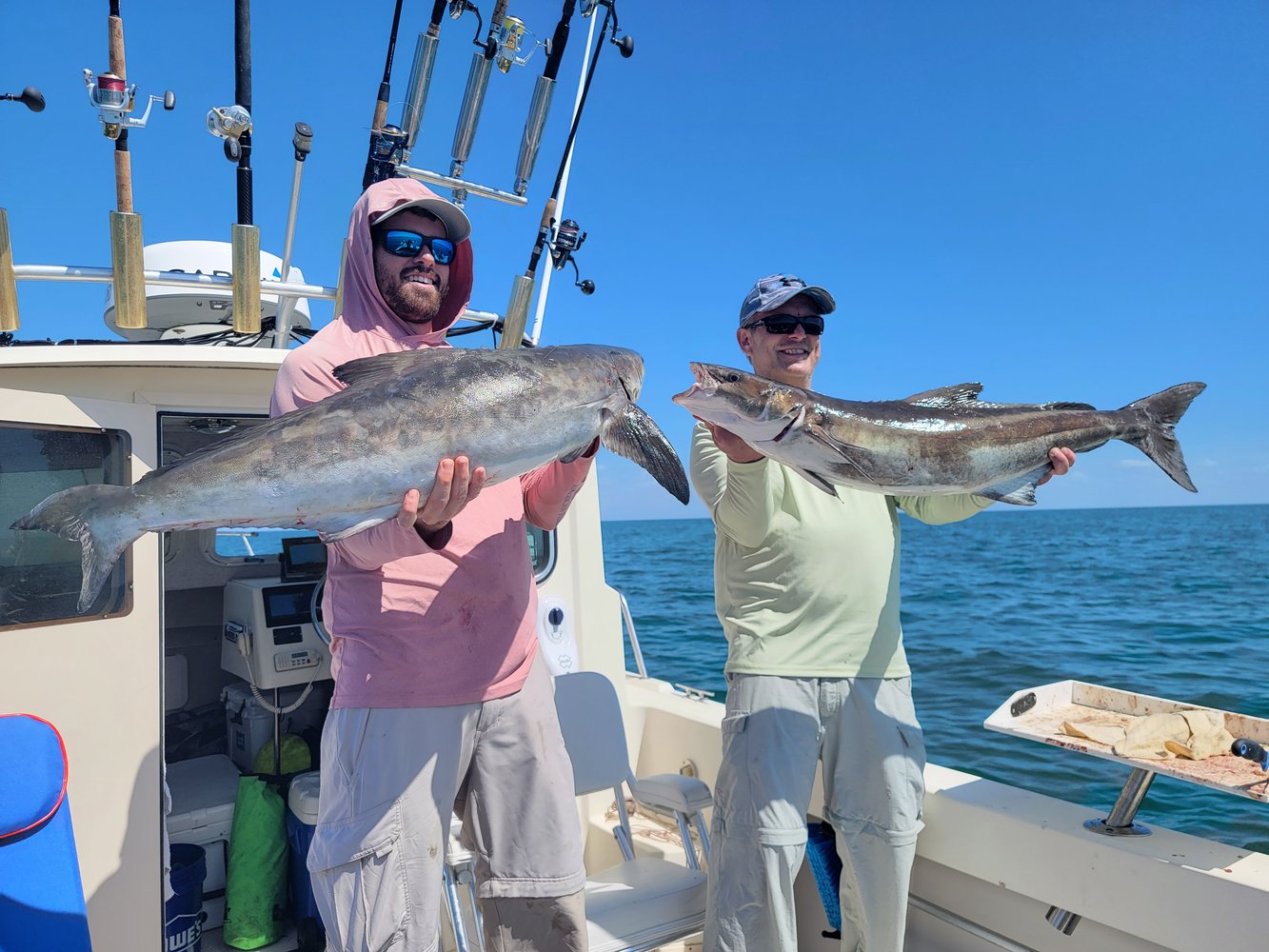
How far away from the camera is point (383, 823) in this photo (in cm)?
235

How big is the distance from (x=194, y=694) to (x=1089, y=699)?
5.74m

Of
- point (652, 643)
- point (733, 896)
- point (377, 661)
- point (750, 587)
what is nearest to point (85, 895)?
point (377, 661)

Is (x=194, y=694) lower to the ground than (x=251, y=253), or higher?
lower

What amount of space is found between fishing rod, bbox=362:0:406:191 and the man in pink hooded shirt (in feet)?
5.76

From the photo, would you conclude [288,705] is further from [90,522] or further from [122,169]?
[90,522]

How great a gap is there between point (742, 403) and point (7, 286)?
111 inches

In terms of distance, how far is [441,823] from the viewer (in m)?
2.47

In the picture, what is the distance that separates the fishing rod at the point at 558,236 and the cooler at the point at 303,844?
8.50ft

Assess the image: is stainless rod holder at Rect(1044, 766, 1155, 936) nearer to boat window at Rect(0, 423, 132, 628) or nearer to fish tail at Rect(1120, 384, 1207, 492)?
fish tail at Rect(1120, 384, 1207, 492)

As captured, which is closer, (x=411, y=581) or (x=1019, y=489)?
(x=411, y=581)

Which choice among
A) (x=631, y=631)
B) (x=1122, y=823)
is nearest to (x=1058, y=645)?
(x=631, y=631)

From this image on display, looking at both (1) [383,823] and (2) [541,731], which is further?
(2) [541,731]

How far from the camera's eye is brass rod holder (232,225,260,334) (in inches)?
138

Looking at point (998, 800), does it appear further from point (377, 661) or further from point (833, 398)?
point (377, 661)
